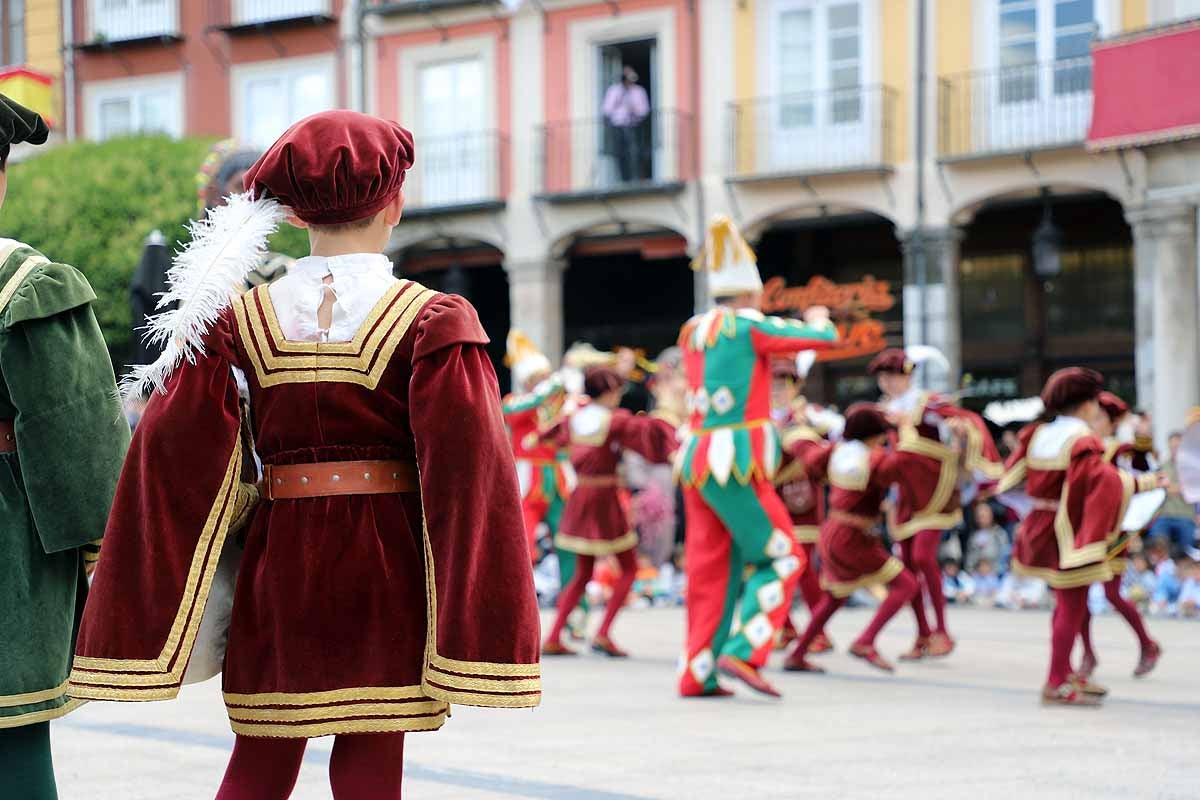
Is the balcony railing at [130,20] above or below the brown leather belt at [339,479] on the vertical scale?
above

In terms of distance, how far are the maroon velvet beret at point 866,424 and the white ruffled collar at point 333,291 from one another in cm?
712

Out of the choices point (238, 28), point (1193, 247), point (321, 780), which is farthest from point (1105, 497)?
point (238, 28)

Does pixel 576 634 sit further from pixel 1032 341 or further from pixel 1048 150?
pixel 1032 341

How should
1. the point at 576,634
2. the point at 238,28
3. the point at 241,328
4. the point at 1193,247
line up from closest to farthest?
the point at 241,328 → the point at 576,634 → the point at 1193,247 → the point at 238,28

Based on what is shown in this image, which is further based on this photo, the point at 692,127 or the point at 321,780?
the point at 692,127

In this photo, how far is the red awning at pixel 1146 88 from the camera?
18.2m

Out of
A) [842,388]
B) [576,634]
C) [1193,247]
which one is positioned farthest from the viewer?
[842,388]

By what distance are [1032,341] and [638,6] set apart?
681 centimetres

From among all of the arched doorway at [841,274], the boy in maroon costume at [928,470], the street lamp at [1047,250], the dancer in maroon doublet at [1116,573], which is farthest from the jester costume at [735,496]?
the arched doorway at [841,274]

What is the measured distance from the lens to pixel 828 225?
2370 centimetres

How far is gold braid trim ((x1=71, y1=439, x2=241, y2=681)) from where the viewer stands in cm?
355

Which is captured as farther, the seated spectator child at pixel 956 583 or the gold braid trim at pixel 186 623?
the seated spectator child at pixel 956 583

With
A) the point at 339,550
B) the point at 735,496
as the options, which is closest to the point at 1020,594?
the point at 735,496

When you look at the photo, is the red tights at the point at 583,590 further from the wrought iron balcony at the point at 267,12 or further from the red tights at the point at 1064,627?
the wrought iron balcony at the point at 267,12
